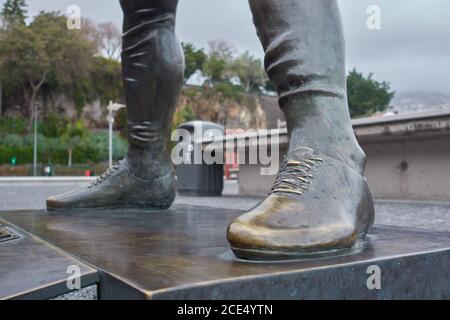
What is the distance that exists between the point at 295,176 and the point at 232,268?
211mm

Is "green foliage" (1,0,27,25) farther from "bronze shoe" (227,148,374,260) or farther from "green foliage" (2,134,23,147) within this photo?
"bronze shoe" (227,148,374,260)

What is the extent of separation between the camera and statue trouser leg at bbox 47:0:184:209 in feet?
4.38

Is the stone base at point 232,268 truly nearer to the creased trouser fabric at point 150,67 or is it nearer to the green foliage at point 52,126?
the creased trouser fabric at point 150,67

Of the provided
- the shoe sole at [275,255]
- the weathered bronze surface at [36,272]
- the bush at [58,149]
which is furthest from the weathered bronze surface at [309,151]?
the bush at [58,149]

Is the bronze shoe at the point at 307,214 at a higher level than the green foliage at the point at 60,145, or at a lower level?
lower

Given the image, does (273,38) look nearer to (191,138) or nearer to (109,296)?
(109,296)

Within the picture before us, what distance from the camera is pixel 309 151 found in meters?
0.74

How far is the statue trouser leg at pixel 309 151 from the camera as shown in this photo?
0.62 m

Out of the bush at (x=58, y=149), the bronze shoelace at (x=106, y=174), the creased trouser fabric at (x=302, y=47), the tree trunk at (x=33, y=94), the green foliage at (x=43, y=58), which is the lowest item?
the bronze shoelace at (x=106, y=174)

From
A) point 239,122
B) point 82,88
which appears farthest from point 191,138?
point 239,122

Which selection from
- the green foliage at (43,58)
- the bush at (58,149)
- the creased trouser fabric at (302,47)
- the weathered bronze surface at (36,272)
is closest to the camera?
the weathered bronze surface at (36,272)

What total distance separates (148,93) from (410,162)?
2606 mm

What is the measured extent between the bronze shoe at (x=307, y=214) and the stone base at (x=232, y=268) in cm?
2

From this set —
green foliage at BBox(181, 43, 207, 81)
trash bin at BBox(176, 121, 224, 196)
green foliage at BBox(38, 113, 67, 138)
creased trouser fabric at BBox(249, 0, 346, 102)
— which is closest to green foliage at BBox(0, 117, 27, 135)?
green foliage at BBox(38, 113, 67, 138)
